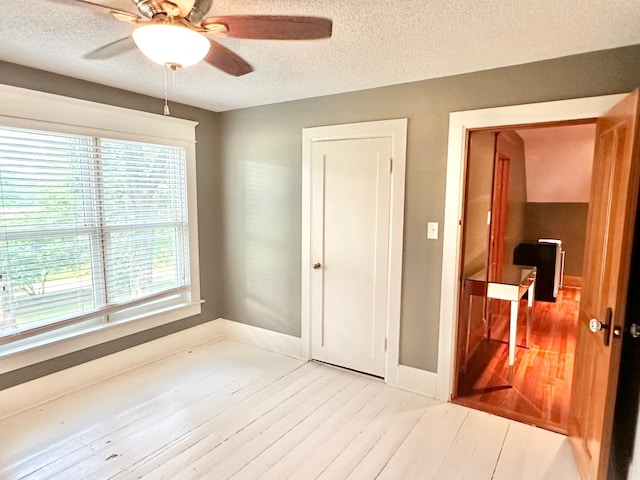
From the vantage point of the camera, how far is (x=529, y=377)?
3.05 metres

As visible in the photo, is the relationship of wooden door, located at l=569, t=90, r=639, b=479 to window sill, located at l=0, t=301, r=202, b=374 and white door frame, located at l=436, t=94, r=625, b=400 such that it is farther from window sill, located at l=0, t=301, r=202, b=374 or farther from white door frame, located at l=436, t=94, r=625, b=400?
window sill, located at l=0, t=301, r=202, b=374

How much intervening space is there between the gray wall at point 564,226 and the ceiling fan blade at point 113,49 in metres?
6.35

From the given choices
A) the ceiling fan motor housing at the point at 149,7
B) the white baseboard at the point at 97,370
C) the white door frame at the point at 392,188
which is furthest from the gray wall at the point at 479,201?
the white baseboard at the point at 97,370

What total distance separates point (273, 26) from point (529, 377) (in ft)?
10.4

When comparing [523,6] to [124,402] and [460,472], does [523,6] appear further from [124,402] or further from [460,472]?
[124,402]

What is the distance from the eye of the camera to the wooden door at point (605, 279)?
1.58 m

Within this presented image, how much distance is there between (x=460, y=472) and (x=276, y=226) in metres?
2.32

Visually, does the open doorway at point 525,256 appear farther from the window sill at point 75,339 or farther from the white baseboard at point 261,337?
the window sill at point 75,339

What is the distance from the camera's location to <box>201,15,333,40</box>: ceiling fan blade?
4.59 ft

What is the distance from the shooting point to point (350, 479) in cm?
193

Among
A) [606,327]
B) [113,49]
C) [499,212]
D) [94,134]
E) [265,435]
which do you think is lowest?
[265,435]

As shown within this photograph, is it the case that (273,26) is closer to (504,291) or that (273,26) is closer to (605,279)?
(605,279)

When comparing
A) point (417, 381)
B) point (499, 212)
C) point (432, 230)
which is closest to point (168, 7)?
point (432, 230)

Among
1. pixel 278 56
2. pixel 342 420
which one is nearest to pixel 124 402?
pixel 342 420
